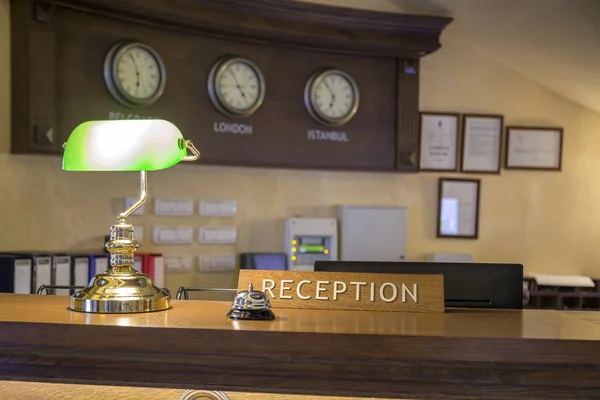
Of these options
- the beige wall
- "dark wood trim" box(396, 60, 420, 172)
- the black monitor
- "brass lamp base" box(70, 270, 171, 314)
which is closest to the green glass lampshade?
"brass lamp base" box(70, 270, 171, 314)

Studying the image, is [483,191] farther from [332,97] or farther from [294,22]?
[294,22]

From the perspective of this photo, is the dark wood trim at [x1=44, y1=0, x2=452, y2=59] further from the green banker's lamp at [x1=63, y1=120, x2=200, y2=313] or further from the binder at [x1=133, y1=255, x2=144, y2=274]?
the green banker's lamp at [x1=63, y1=120, x2=200, y2=313]

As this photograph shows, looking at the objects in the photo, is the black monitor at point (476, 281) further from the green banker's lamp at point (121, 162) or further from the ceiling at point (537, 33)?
the ceiling at point (537, 33)

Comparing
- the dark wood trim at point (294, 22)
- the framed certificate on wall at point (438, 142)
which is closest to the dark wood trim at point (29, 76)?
the dark wood trim at point (294, 22)

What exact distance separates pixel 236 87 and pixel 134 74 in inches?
23.2

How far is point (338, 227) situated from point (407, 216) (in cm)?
50

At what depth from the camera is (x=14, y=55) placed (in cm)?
299

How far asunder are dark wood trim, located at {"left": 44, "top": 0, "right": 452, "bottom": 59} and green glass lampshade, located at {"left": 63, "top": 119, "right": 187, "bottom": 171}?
6.49ft

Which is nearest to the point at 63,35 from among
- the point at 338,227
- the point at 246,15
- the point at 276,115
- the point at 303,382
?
the point at 246,15

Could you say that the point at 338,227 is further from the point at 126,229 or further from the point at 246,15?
the point at 126,229

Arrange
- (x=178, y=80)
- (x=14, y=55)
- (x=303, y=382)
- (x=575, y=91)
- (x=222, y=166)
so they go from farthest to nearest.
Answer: (x=575, y=91) → (x=222, y=166) → (x=178, y=80) → (x=14, y=55) → (x=303, y=382)

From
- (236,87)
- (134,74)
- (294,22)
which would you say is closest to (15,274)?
(134,74)

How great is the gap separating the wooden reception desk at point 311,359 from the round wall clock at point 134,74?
2.31 meters

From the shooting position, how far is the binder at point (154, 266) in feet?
10.8
